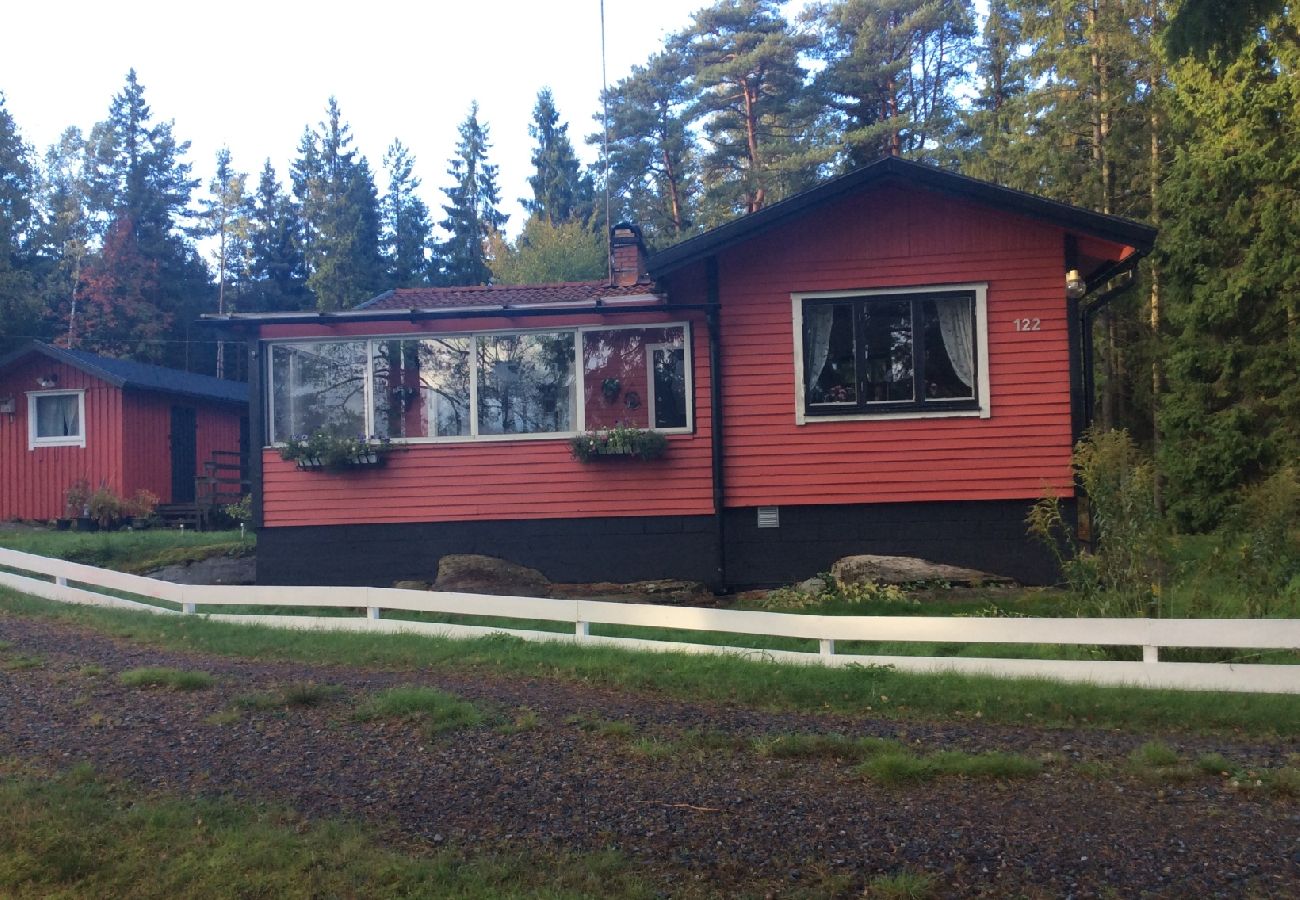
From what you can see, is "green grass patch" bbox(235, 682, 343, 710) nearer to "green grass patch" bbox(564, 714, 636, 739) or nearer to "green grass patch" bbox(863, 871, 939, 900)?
"green grass patch" bbox(564, 714, 636, 739)

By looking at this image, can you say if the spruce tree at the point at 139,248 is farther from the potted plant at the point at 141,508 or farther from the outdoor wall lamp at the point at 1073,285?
the outdoor wall lamp at the point at 1073,285

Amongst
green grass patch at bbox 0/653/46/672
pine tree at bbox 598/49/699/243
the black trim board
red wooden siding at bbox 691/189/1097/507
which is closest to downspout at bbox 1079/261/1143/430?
red wooden siding at bbox 691/189/1097/507

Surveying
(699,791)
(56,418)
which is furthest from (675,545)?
(56,418)

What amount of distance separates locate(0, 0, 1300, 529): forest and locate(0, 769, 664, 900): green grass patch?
552 centimetres

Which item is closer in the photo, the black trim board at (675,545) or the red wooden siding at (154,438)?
the black trim board at (675,545)

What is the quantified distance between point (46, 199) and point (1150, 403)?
141 ft

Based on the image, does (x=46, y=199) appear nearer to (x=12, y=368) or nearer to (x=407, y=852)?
(x=12, y=368)

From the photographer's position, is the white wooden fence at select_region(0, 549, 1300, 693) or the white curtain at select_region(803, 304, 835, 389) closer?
the white wooden fence at select_region(0, 549, 1300, 693)

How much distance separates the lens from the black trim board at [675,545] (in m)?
11.8

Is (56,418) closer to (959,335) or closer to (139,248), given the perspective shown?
(959,335)

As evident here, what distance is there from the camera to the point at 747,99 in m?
35.6

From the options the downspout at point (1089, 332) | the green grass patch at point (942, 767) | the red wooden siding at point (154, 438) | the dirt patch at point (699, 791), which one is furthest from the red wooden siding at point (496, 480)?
the red wooden siding at point (154, 438)

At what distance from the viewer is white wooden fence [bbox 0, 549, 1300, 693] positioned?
7246 mm

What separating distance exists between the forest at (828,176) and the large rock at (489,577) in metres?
8.27
